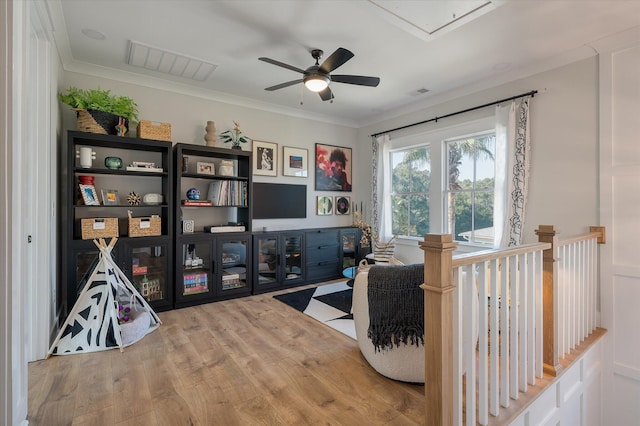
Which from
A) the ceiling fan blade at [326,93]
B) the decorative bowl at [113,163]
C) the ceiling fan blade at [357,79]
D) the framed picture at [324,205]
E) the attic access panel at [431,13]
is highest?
the attic access panel at [431,13]

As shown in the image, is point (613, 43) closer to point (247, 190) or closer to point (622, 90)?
point (622, 90)

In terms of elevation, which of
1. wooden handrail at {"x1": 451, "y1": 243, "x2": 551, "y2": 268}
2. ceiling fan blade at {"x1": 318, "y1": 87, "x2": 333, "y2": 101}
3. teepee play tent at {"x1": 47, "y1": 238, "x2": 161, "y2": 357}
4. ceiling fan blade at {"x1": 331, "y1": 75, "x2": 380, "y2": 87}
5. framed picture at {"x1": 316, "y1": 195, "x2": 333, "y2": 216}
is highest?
ceiling fan blade at {"x1": 331, "y1": 75, "x2": 380, "y2": 87}

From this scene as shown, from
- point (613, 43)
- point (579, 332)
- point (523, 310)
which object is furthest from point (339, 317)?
point (613, 43)

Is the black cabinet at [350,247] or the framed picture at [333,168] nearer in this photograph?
the black cabinet at [350,247]

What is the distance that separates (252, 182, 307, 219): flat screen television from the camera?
14.6ft

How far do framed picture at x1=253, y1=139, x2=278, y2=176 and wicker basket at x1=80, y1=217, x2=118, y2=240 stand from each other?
1.92m

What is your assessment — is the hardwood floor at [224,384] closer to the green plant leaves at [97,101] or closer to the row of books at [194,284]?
the row of books at [194,284]

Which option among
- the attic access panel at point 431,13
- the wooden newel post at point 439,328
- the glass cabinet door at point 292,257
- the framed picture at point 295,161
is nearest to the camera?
the wooden newel post at point 439,328

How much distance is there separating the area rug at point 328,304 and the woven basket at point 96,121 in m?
2.70

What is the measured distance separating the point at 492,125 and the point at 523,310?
270 cm

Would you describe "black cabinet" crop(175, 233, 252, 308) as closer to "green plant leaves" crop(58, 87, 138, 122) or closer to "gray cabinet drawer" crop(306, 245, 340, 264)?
"gray cabinet drawer" crop(306, 245, 340, 264)

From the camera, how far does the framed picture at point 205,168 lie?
377 centimetres

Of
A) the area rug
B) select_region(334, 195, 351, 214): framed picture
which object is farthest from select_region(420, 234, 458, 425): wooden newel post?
select_region(334, 195, 351, 214): framed picture

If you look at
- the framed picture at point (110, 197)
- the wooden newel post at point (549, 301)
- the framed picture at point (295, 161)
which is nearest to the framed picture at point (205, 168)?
the framed picture at point (110, 197)
